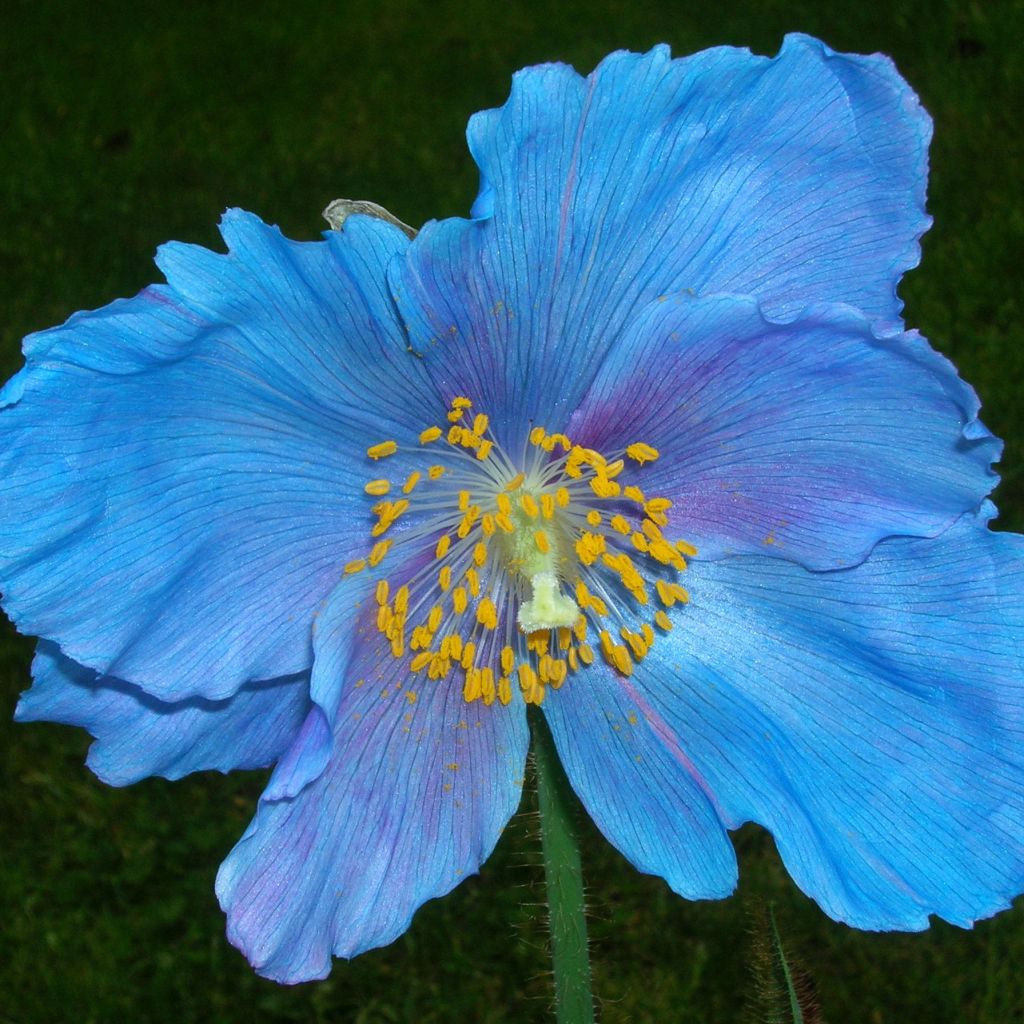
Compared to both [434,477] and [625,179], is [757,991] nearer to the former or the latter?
[434,477]

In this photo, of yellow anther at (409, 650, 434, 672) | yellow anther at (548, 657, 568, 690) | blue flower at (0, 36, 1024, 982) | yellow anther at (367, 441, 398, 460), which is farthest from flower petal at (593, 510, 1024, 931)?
yellow anther at (367, 441, 398, 460)

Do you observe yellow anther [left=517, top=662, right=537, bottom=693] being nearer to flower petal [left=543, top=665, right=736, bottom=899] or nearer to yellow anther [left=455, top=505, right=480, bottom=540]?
flower petal [left=543, top=665, right=736, bottom=899]

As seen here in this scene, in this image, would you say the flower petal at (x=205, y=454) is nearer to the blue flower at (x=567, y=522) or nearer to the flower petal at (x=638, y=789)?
the blue flower at (x=567, y=522)

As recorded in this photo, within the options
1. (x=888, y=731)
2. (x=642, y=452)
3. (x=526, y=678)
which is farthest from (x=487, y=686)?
(x=888, y=731)

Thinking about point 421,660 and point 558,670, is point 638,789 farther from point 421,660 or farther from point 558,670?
point 421,660

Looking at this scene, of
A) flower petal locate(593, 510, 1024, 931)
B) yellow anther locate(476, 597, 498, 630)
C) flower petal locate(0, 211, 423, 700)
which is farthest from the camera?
yellow anther locate(476, 597, 498, 630)

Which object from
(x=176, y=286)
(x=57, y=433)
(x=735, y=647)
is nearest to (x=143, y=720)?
(x=57, y=433)

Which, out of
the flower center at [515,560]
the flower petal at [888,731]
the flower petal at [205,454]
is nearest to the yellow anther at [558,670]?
the flower center at [515,560]
